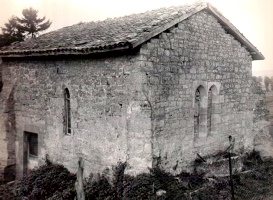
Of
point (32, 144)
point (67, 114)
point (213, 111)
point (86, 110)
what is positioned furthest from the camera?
point (32, 144)

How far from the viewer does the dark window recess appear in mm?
11211

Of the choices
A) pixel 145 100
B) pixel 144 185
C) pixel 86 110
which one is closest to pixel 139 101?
pixel 145 100

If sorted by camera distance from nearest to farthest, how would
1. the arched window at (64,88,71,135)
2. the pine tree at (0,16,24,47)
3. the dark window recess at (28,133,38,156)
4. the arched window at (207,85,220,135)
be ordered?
1. the arched window at (64,88,71,135)
2. the arched window at (207,85,220,135)
3. the dark window recess at (28,133,38,156)
4. the pine tree at (0,16,24,47)

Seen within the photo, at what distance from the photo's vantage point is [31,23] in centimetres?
1473

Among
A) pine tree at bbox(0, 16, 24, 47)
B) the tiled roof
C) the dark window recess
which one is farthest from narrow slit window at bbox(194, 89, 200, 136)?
pine tree at bbox(0, 16, 24, 47)

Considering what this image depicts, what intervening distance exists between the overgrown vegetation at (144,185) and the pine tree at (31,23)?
653cm

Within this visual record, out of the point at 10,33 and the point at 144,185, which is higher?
the point at 10,33

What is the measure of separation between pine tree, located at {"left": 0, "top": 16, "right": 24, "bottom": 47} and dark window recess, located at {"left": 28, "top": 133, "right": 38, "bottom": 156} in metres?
5.10

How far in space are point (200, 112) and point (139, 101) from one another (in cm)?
280

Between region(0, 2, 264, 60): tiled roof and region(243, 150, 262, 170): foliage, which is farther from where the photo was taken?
region(243, 150, 262, 170): foliage

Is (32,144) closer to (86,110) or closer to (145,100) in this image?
(86,110)

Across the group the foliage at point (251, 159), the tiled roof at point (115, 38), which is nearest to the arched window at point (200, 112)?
the foliage at point (251, 159)

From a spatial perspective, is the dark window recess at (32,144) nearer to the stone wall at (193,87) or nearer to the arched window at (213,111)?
the stone wall at (193,87)

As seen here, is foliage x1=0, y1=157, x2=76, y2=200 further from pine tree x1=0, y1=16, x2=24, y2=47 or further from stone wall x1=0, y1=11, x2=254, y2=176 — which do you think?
pine tree x1=0, y1=16, x2=24, y2=47
